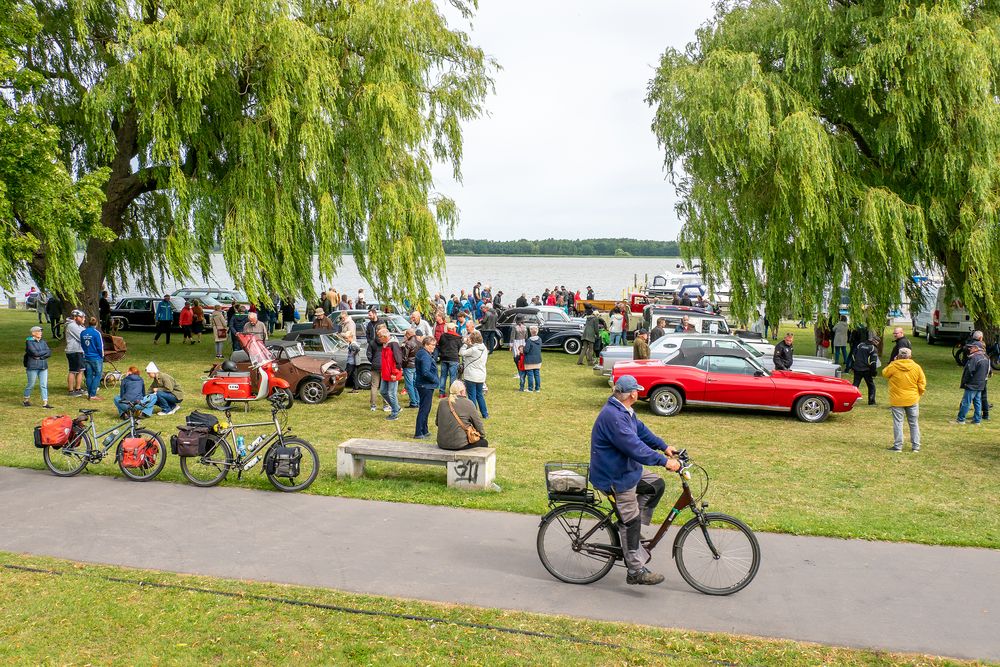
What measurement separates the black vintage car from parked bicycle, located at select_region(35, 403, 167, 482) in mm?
17569

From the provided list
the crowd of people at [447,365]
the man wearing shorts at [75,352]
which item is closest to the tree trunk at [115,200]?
the crowd of people at [447,365]

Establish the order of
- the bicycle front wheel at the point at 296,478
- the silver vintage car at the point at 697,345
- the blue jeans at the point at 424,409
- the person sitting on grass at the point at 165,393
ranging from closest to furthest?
1. the bicycle front wheel at the point at 296,478
2. the blue jeans at the point at 424,409
3. the person sitting on grass at the point at 165,393
4. the silver vintage car at the point at 697,345

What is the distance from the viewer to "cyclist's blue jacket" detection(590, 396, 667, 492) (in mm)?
6836

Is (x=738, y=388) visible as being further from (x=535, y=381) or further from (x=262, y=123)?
(x=262, y=123)

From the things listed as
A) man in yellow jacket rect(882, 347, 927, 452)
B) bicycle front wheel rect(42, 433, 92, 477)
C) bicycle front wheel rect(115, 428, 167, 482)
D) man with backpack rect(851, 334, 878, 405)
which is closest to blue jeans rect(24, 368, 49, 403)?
bicycle front wheel rect(42, 433, 92, 477)

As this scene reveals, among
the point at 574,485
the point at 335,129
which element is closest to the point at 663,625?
the point at 574,485

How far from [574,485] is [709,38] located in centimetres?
2040

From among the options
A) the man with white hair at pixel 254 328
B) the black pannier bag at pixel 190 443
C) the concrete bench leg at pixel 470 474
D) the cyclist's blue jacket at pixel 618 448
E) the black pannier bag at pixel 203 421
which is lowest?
the concrete bench leg at pixel 470 474

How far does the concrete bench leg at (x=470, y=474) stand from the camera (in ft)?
33.7

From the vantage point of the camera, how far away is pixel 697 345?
19.4 metres

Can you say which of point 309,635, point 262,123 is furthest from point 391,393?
point 262,123

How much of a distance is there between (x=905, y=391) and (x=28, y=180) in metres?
15.4

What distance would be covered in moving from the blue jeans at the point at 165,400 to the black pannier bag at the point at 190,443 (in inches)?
206

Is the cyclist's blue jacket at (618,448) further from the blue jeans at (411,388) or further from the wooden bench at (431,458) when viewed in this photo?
the blue jeans at (411,388)
